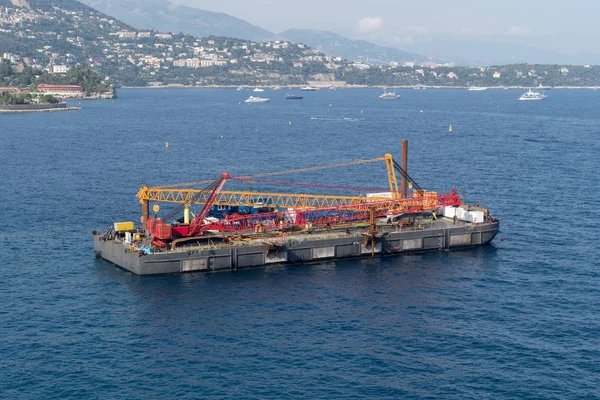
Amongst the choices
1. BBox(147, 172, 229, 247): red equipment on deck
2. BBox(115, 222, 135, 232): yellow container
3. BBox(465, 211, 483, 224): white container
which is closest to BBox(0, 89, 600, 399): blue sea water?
BBox(465, 211, 483, 224): white container

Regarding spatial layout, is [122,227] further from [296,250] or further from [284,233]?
[296,250]

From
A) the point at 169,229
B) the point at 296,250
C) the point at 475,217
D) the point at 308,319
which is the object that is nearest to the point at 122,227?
the point at 169,229

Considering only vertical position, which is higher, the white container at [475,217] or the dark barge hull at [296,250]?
the white container at [475,217]

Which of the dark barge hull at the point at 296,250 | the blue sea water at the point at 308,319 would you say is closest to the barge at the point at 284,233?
the dark barge hull at the point at 296,250

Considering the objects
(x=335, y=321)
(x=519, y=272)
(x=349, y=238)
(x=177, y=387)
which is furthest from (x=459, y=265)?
(x=177, y=387)

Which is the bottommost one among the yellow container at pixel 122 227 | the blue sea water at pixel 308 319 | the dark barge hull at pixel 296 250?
the blue sea water at pixel 308 319

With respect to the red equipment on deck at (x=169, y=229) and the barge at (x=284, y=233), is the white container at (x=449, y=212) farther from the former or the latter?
the red equipment on deck at (x=169, y=229)
